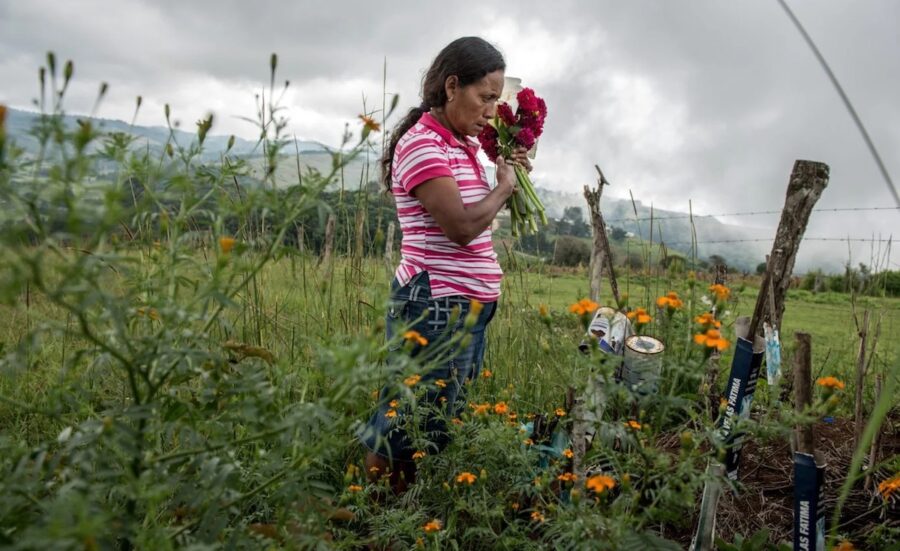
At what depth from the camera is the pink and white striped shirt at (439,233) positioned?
216 centimetres

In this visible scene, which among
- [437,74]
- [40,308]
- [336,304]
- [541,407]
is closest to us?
[437,74]

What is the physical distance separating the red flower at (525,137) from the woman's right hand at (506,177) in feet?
0.67

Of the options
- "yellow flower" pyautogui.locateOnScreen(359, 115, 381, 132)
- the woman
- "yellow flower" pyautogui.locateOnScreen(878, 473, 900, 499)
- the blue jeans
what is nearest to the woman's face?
the woman

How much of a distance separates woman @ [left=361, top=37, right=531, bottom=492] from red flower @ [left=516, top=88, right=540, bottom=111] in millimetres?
303

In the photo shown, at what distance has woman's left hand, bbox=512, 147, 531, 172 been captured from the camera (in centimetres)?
255

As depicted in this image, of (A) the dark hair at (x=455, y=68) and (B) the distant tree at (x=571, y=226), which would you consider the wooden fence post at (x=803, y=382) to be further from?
(B) the distant tree at (x=571, y=226)

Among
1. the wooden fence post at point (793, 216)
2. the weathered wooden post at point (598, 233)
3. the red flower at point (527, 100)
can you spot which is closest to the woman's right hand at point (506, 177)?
the red flower at point (527, 100)

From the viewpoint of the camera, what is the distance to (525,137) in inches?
103

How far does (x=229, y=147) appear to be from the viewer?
5.24 ft

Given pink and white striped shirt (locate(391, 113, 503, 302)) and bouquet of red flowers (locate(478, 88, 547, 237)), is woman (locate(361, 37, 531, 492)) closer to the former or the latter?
pink and white striped shirt (locate(391, 113, 503, 302))

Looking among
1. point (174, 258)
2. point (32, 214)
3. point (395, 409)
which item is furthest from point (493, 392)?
point (32, 214)

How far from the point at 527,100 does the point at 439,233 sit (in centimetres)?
75

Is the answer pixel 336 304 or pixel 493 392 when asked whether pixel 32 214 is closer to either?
pixel 493 392

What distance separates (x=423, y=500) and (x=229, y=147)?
3.96 ft
